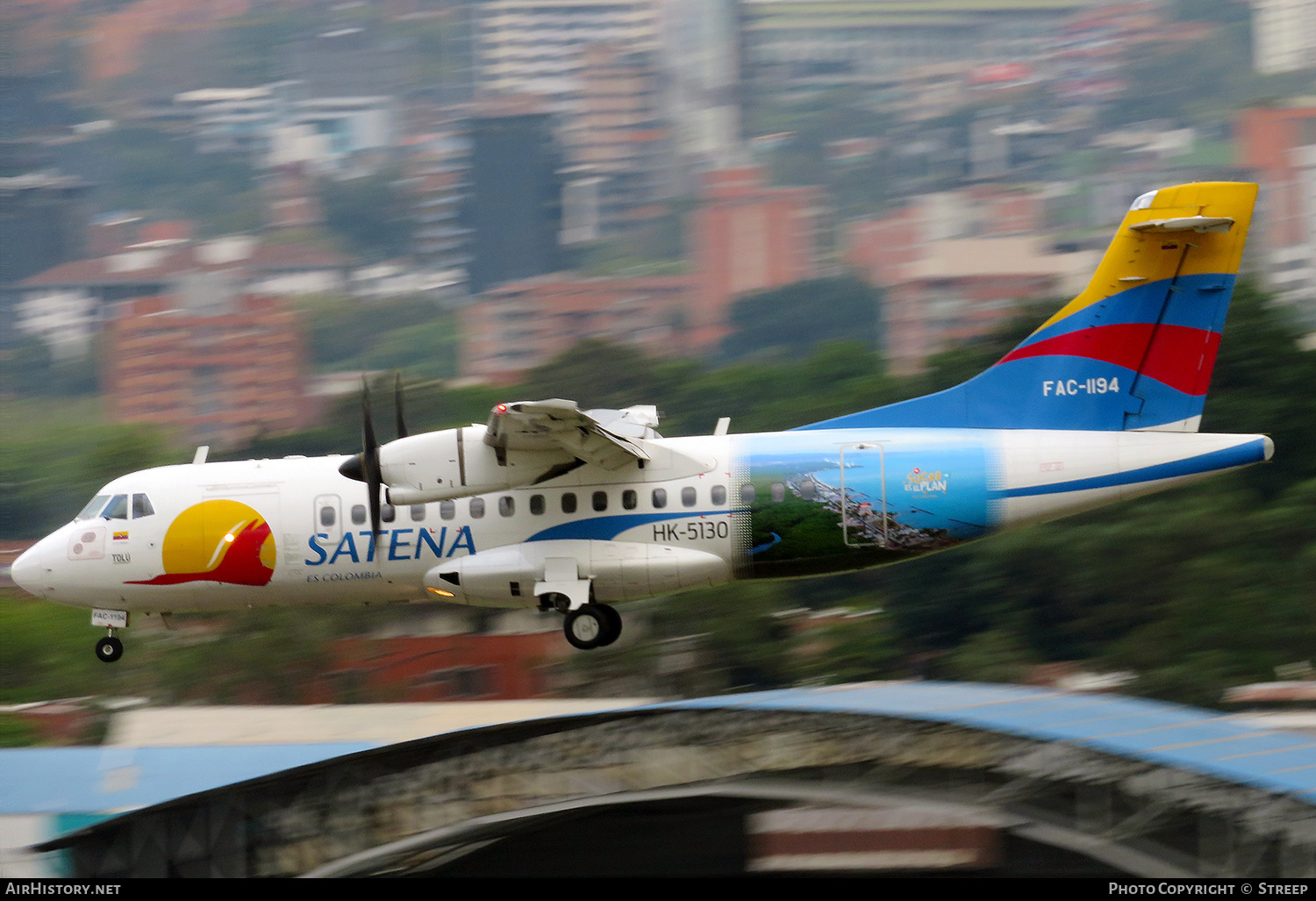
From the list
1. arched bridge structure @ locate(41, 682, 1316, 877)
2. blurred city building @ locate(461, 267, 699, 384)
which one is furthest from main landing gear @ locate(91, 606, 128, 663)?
blurred city building @ locate(461, 267, 699, 384)

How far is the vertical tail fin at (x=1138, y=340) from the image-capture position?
1922cm

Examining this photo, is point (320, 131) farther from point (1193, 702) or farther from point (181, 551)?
point (181, 551)

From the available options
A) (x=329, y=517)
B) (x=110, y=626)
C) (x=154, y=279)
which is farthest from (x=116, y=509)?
(x=154, y=279)

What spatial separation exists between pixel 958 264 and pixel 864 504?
10651cm

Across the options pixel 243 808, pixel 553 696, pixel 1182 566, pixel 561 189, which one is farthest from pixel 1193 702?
pixel 561 189

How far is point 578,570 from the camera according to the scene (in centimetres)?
1986

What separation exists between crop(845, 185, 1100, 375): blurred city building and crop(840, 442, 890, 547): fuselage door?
298 ft

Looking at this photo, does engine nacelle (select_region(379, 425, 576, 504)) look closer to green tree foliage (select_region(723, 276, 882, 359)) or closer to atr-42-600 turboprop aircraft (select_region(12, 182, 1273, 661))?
atr-42-600 turboprop aircraft (select_region(12, 182, 1273, 661))

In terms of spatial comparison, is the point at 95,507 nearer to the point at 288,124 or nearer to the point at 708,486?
the point at 708,486

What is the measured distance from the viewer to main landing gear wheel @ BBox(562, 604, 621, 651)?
2012cm

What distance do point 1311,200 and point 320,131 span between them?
104m

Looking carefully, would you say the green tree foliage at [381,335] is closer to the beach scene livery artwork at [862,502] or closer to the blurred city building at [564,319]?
the blurred city building at [564,319]

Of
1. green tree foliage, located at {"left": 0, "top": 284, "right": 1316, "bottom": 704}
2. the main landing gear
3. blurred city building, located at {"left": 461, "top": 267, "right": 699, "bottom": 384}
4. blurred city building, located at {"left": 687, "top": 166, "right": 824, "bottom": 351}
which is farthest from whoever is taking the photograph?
blurred city building, located at {"left": 687, "top": 166, "right": 824, "bottom": 351}

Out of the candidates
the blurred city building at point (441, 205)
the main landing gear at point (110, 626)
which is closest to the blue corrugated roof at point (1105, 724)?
the main landing gear at point (110, 626)
